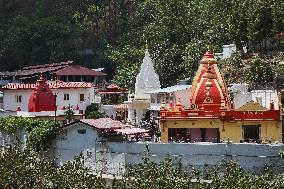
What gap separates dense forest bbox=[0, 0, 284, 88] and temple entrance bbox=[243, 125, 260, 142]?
599 inches

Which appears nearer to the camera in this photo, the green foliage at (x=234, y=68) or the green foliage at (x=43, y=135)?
the green foliage at (x=43, y=135)

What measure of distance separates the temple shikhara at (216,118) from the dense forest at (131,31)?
12.0 metres

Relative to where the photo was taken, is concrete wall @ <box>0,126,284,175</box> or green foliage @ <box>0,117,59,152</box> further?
green foliage @ <box>0,117,59,152</box>

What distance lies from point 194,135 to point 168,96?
35.7 feet

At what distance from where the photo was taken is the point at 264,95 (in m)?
54.3

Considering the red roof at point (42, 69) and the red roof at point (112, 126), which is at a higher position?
the red roof at point (42, 69)

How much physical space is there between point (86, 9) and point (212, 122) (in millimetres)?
55284

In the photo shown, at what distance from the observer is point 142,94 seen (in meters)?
65.6

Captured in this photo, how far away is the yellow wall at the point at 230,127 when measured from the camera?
47.5 meters

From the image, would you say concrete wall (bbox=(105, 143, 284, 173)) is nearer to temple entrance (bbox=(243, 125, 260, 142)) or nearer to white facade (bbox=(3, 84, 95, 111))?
temple entrance (bbox=(243, 125, 260, 142))

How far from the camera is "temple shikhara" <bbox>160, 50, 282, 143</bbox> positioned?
47688 mm

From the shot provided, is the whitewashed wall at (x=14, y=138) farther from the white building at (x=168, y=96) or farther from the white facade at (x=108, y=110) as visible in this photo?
the white facade at (x=108, y=110)

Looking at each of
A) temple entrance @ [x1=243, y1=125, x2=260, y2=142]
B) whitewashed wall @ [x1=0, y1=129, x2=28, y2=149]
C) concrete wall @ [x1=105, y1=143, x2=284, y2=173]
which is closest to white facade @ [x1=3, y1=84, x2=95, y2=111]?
whitewashed wall @ [x1=0, y1=129, x2=28, y2=149]

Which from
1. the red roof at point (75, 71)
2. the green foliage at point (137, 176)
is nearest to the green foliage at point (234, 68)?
the red roof at point (75, 71)
